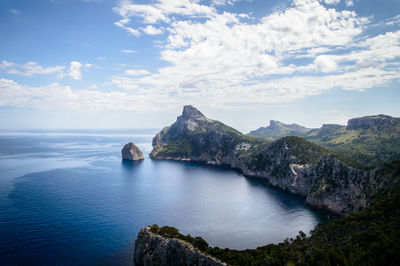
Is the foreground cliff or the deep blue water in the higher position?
the foreground cliff

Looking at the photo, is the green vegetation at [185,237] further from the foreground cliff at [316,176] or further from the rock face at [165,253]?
the foreground cliff at [316,176]

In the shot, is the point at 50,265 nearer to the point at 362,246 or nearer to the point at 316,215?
the point at 362,246

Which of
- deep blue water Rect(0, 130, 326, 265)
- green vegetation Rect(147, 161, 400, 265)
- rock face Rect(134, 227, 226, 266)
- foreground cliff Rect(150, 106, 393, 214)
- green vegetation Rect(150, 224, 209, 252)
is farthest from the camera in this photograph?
foreground cliff Rect(150, 106, 393, 214)

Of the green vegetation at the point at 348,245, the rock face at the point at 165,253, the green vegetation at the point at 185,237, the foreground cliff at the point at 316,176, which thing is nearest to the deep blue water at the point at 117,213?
the rock face at the point at 165,253

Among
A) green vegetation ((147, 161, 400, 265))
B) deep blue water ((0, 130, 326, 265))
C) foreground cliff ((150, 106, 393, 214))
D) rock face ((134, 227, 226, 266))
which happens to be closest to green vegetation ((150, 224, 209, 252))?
green vegetation ((147, 161, 400, 265))

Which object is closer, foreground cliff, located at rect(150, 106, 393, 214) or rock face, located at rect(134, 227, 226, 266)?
rock face, located at rect(134, 227, 226, 266)

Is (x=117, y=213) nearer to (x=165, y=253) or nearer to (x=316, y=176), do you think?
(x=165, y=253)

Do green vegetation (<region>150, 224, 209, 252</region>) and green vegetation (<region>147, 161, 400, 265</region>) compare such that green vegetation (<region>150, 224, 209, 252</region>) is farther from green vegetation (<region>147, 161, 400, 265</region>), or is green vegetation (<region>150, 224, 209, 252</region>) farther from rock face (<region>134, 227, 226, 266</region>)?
rock face (<region>134, 227, 226, 266</region>)
